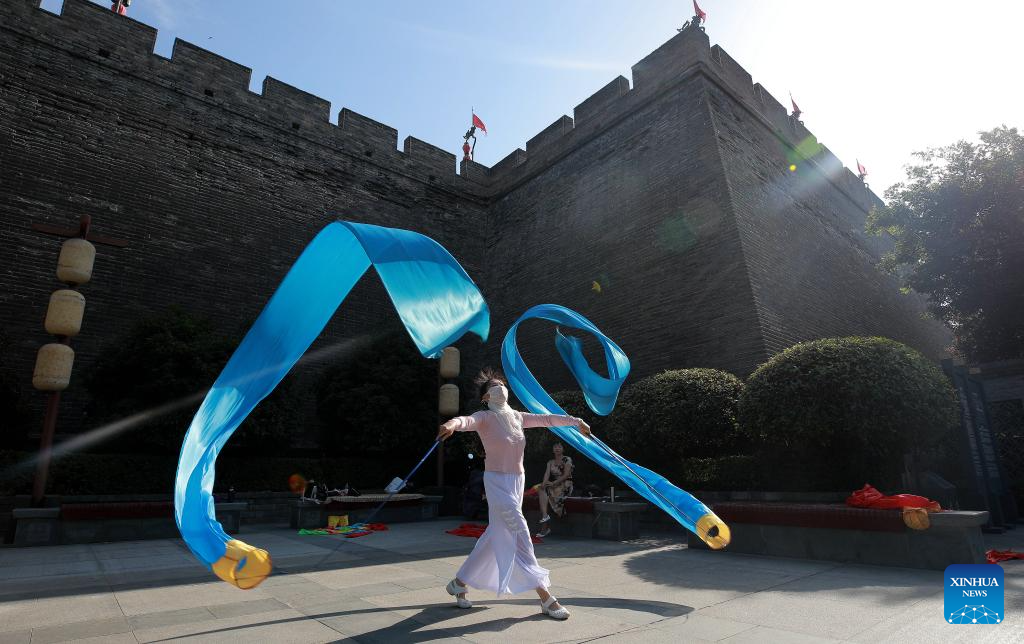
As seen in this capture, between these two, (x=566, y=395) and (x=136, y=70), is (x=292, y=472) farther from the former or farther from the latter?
(x=136, y=70)

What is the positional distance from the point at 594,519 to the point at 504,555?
487cm

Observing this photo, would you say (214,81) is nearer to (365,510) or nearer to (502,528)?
(365,510)

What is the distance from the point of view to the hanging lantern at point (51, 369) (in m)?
8.37

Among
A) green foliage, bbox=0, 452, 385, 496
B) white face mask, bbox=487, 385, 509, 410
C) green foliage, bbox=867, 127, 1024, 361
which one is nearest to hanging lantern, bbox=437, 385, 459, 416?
green foliage, bbox=0, 452, 385, 496

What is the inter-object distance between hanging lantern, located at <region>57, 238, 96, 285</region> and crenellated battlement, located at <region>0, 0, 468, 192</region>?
736 cm

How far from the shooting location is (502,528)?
389 centimetres

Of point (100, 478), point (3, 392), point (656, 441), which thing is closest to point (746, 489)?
point (656, 441)

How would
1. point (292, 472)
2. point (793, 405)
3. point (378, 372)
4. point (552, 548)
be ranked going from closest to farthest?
point (552, 548)
point (793, 405)
point (292, 472)
point (378, 372)

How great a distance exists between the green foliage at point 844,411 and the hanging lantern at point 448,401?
20.1 ft

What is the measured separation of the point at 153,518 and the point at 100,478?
7.54 ft

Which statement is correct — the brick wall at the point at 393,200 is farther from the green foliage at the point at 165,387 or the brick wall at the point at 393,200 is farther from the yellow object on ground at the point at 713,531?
the yellow object on ground at the point at 713,531

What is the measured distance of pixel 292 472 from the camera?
12078 millimetres

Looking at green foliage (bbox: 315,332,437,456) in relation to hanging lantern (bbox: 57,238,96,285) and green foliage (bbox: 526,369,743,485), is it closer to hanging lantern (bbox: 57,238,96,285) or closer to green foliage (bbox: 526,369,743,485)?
green foliage (bbox: 526,369,743,485)

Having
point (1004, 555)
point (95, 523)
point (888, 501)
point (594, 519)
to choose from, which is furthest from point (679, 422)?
point (95, 523)
